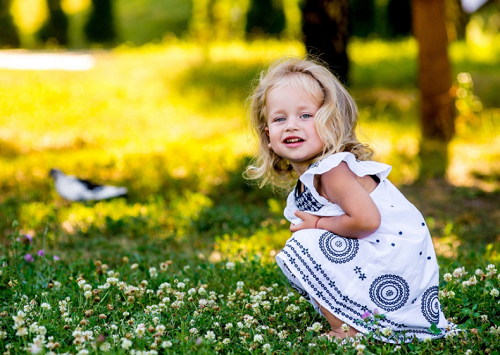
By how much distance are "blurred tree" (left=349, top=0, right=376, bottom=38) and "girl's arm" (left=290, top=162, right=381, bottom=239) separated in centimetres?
2075

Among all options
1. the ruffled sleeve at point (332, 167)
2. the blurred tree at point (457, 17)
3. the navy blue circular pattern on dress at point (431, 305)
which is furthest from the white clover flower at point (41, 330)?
the blurred tree at point (457, 17)

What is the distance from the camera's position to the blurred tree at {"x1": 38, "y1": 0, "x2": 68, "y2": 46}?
80.9 feet

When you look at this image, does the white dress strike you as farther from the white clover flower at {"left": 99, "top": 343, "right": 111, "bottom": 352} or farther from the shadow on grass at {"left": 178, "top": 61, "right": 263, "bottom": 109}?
the shadow on grass at {"left": 178, "top": 61, "right": 263, "bottom": 109}

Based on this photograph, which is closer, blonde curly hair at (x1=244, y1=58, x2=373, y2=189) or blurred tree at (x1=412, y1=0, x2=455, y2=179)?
blonde curly hair at (x1=244, y1=58, x2=373, y2=189)

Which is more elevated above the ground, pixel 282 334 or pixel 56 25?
pixel 282 334

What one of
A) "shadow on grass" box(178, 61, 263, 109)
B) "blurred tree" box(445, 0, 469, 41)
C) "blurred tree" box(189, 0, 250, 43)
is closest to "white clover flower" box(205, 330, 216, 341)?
"shadow on grass" box(178, 61, 263, 109)

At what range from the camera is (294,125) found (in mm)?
2650

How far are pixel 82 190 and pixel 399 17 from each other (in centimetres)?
1848

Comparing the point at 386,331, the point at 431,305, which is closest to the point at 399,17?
the point at 431,305

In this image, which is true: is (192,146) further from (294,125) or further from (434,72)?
(294,125)

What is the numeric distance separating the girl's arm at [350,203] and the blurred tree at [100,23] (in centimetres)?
2455

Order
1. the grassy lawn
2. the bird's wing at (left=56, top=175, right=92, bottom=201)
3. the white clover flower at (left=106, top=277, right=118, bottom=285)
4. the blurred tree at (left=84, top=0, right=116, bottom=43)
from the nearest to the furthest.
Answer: the grassy lawn, the white clover flower at (left=106, top=277, right=118, bottom=285), the bird's wing at (left=56, top=175, right=92, bottom=201), the blurred tree at (left=84, top=0, right=116, bottom=43)

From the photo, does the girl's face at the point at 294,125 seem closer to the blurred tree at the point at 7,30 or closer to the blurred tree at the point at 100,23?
the blurred tree at the point at 7,30

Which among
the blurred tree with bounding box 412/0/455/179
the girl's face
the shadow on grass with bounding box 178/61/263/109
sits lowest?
the shadow on grass with bounding box 178/61/263/109
